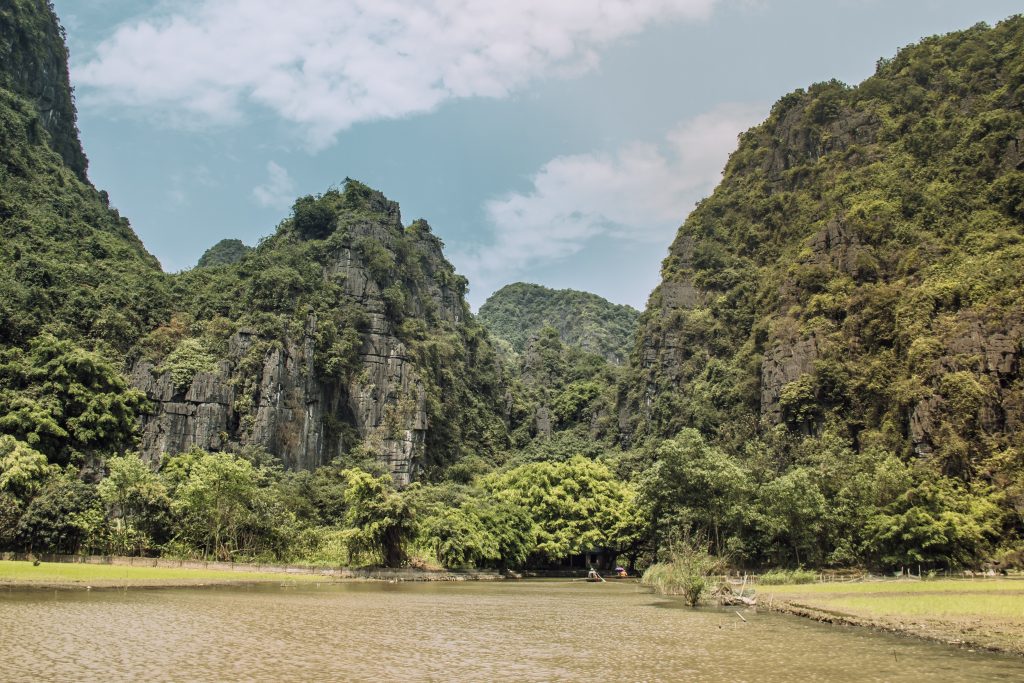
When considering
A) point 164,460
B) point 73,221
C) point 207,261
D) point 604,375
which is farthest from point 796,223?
point 207,261

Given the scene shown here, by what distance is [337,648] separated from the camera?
15242 millimetres

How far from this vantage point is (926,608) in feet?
66.3

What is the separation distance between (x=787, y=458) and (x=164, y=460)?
4222cm

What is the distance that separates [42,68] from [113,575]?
70718mm

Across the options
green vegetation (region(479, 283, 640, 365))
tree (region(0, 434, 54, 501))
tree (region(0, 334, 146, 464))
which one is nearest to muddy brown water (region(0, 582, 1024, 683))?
tree (region(0, 434, 54, 501))

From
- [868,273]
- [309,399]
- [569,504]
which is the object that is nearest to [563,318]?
[309,399]

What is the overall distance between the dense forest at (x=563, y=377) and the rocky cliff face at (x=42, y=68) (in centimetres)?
40

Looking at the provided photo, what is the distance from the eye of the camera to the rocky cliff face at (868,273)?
46.7m

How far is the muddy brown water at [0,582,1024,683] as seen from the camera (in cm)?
1266

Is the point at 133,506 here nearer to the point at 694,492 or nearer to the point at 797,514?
the point at 694,492

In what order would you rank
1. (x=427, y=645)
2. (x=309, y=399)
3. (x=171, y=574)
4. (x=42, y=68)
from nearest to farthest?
(x=427, y=645) < (x=171, y=574) < (x=309, y=399) < (x=42, y=68)

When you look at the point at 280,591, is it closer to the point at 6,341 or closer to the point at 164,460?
the point at 164,460

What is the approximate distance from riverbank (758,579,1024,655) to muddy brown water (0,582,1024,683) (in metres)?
0.59

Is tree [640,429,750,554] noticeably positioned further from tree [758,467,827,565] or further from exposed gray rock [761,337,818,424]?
exposed gray rock [761,337,818,424]
